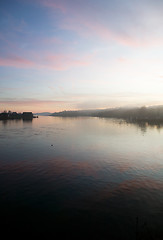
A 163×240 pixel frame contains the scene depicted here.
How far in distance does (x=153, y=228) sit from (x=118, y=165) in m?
14.7

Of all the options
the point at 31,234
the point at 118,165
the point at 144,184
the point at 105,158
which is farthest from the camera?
the point at 105,158

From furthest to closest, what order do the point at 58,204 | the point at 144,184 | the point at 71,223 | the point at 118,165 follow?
Result: the point at 118,165 → the point at 144,184 → the point at 58,204 → the point at 71,223

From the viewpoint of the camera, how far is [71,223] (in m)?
12.0

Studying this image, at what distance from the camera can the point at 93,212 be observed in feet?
43.6

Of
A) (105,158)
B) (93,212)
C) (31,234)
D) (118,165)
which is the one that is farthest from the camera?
(105,158)

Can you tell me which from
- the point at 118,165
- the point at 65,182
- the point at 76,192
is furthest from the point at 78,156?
the point at 76,192

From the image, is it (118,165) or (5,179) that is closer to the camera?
(5,179)

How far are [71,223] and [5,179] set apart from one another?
12.4 meters

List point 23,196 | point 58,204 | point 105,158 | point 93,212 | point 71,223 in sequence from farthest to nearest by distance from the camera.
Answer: point 105,158 → point 23,196 → point 58,204 → point 93,212 → point 71,223

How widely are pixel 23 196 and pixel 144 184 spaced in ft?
50.1

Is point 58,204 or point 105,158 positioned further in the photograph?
point 105,158

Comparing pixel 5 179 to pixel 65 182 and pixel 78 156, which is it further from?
pixel 78 156

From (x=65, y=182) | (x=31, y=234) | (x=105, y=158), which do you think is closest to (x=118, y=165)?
(x=105, y=158)

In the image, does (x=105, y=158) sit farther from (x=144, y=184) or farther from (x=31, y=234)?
(x=31, y=234)
